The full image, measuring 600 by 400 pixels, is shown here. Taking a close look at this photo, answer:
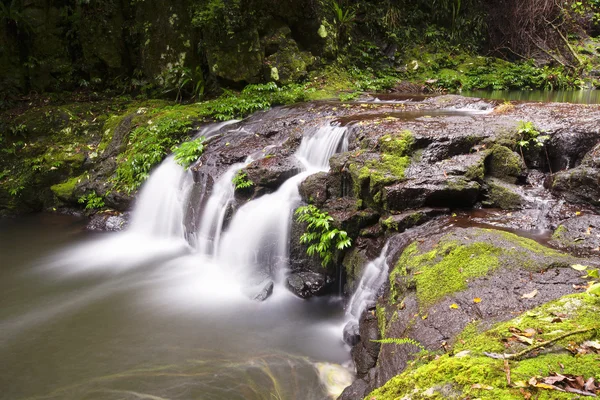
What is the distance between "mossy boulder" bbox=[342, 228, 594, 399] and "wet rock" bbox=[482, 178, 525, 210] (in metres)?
1.20

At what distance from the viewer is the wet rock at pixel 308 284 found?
5.51 meters

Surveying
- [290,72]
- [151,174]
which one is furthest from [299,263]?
[290,72]

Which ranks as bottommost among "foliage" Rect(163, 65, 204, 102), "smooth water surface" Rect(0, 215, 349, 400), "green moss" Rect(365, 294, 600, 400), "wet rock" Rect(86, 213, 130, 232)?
"smooth water surface" Rect(0, 215, 349, 400)

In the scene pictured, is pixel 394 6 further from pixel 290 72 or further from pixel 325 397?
pixel 325 397

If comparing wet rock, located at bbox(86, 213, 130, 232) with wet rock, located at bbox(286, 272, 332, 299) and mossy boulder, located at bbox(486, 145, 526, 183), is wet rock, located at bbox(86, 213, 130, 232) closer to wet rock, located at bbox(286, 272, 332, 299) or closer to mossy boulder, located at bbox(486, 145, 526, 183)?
wet rock, located at bbox(286, 272, 332, 299)

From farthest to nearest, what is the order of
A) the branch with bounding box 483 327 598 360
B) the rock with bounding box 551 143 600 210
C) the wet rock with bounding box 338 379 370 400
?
the rock with bounding box 551 143 600 210 → the wet rock with bounding box 338 379 370 400 → the branch with bounding box 483 327 598 360

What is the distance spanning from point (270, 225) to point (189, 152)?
2.89 m

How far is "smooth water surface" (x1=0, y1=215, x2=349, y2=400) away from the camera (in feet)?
13.3

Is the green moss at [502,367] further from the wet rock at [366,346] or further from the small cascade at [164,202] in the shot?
the small cascade at [164,202]

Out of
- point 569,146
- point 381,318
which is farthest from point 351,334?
point 569,146

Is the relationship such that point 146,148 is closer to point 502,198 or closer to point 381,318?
point 381,318

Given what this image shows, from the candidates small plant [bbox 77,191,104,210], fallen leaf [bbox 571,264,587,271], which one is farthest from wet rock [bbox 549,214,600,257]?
small plant [bbox 77,191,104,210]

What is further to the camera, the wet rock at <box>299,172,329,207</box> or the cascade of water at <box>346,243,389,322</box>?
the wet rock at <box>299,172,329,207</box>

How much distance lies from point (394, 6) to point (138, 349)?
1630 centimetres
